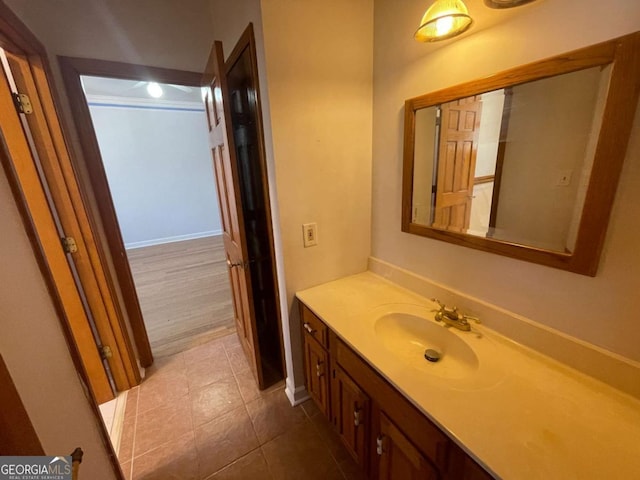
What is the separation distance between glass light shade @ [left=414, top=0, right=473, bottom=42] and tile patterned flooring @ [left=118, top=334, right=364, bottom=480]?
6.26ft

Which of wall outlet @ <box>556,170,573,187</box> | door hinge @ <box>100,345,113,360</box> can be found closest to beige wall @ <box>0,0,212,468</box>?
door hinge @ <box>100,345,113,360</box>

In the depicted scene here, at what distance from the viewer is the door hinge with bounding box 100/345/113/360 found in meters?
1.74

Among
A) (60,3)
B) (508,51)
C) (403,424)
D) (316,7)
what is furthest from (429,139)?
Answer: (60,3)

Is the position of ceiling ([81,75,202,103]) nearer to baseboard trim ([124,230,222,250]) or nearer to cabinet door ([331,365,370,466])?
baseboard trim ([124,230,222,250])

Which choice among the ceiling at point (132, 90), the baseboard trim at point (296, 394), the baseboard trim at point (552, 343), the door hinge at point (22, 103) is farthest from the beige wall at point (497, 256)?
the ceiling at point (132, 90)

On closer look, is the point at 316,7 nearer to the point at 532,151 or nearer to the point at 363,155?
the point at 363,155

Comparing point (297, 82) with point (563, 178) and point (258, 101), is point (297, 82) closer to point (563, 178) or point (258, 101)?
point (258, 101)

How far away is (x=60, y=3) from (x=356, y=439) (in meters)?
2.70

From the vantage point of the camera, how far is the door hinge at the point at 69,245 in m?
1.49

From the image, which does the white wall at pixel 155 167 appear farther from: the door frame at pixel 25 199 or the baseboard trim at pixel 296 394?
the baseboard trim at pixel 296 394

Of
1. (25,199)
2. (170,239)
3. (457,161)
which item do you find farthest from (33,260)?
(170,239)

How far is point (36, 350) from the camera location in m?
0.74

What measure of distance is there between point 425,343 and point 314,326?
20.6 inches

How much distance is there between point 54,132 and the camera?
1.37 meters
